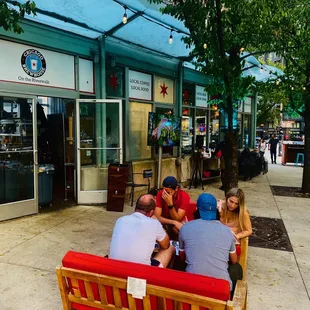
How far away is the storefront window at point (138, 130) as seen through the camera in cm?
790

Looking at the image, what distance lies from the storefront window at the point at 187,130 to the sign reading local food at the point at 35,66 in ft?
14.4

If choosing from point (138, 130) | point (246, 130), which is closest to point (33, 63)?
point (138, 130)

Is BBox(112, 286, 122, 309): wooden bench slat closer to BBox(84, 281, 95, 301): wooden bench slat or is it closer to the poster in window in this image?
BBox(84, 281, 95, 301): wooden bench slat

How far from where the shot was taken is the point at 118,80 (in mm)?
7496

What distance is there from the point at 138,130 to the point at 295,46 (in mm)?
4167

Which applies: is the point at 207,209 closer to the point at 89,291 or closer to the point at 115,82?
the point at 89,291

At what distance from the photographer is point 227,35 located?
564 cm

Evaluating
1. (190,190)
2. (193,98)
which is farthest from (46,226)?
(193,98)

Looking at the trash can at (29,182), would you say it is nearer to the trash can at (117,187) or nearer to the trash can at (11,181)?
the trash can at (11,181)

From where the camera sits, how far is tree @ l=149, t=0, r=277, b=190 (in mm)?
4699

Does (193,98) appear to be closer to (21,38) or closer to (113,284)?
(21,38)

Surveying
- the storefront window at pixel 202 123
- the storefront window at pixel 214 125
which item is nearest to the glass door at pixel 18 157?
the storefront window at pixel 202 123

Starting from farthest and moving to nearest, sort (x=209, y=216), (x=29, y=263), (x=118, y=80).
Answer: (x=118, y=80) → (x=29, y=263) → (x=209, y=216)

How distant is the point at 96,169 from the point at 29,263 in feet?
10.6
